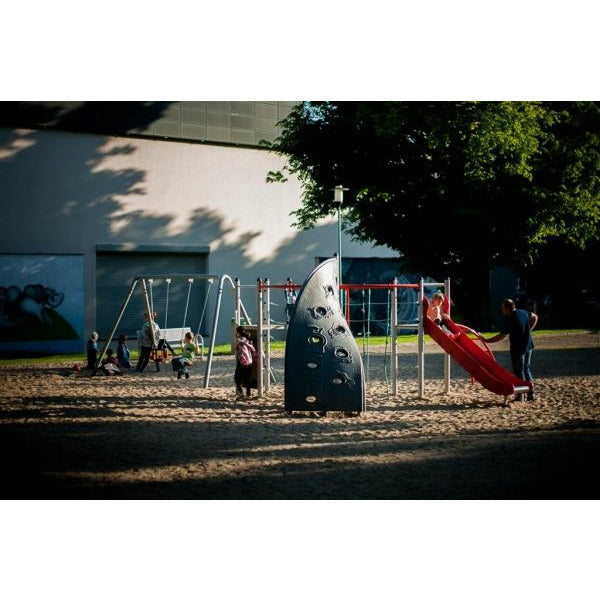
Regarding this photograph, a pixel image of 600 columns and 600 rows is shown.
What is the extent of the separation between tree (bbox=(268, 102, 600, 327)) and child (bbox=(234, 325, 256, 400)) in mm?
12019

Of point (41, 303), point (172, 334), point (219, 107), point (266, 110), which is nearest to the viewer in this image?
point (172, 334)

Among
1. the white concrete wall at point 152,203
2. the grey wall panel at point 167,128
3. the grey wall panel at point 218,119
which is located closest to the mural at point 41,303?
the white concrete wall at point 152,203

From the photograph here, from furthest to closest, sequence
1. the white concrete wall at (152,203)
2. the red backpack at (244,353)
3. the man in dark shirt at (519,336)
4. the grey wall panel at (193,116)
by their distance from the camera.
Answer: the grey wall panel at (193,116) → the white concrete wall at (152,203) → the red backpack at (244,353) → the man in dark shirt at (519,336)

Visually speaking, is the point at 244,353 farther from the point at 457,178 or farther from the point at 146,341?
the point at 457,178

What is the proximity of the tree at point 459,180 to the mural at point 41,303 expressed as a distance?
28.9ft

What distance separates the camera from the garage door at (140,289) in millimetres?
26234

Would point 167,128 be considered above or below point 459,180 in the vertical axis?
above

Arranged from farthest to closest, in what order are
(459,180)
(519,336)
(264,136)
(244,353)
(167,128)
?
(264,136) → (167,128) → (459,180) → (244,353) → (519,336)

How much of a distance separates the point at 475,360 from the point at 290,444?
486 centimetres

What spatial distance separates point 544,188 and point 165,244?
1336 centimetres

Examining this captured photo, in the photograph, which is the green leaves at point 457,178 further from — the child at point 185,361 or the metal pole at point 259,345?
the metal pole at point 259,345

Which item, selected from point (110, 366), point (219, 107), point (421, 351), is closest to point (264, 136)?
point (219, 107)

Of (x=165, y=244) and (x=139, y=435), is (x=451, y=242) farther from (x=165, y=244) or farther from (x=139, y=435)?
(x=139, y=435)

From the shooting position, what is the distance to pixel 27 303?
24.7 meters
